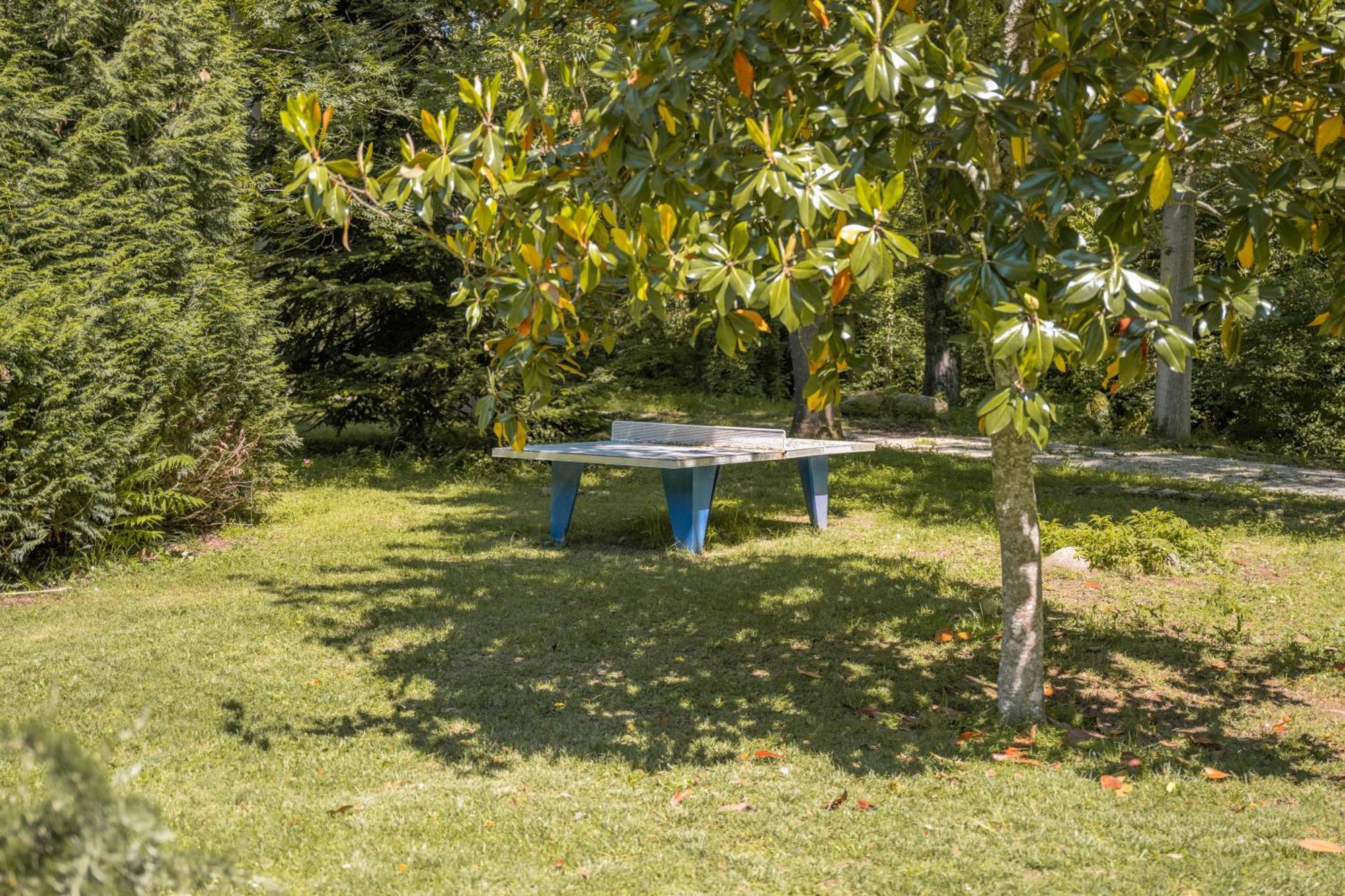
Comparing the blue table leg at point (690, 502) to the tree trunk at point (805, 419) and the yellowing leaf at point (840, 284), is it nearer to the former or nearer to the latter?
the yellowing leaf at point (840, 284)

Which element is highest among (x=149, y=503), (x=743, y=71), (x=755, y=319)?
(x=743, y=71)

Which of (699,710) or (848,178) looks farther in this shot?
(699,710)

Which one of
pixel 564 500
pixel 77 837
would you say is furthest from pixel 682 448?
pixel 77 837

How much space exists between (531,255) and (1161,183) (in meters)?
1.88

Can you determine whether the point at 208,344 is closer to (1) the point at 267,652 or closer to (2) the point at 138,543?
(2) the point at 138,543

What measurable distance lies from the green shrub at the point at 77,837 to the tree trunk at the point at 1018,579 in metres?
3.76

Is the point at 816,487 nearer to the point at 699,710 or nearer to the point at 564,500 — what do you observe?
the point at 564,500

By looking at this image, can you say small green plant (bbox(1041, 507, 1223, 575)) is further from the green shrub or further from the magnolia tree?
the green shrub

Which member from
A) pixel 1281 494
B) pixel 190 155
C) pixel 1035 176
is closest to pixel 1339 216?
pixel 1035 176

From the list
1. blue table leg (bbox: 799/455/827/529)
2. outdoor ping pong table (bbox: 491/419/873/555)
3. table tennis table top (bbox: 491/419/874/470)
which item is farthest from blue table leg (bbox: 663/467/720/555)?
blue table leg (bbox: 799/455/827/529)

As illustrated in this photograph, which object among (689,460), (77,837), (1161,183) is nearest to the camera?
(77,837)

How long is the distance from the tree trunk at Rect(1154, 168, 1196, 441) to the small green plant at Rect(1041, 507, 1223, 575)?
23.8ft

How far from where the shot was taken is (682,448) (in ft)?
32.6

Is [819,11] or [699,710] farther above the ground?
[819,11]
